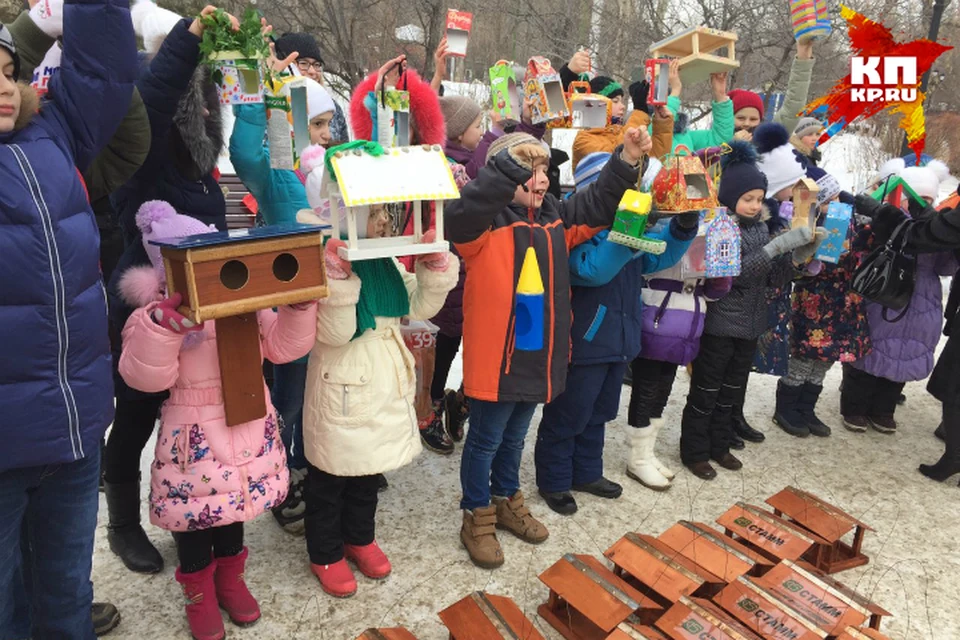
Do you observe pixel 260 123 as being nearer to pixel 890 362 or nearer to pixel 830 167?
pixel 890 362

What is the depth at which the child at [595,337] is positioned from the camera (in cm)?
306

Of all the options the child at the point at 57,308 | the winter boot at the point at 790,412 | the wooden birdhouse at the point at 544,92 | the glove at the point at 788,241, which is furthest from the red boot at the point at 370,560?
the winter boot at the point at 790,412

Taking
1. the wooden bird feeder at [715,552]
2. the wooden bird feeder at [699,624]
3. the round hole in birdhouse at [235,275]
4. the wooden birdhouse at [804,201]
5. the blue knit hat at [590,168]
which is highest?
the blue knit hat at [590,168]

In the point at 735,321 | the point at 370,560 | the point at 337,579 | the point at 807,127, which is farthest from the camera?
the point at 807,127

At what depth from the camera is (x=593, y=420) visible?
11.4 feet

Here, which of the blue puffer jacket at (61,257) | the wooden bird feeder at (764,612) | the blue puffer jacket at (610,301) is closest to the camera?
the blue puffer jacket at (61,257)

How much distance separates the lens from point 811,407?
180 inches

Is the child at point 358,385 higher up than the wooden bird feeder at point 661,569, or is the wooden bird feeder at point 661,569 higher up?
the child at point 358,385

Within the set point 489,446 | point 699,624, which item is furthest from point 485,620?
point 489,446

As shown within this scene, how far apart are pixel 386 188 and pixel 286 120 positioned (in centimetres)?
67

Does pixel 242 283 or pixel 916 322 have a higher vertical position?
pixel 242 283

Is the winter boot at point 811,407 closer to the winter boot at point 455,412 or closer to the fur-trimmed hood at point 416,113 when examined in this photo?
the winter boot at point 455,412

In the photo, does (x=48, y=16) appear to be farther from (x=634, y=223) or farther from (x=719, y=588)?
(x=719, y=588)

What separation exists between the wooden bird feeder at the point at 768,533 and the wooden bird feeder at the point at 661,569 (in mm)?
367
